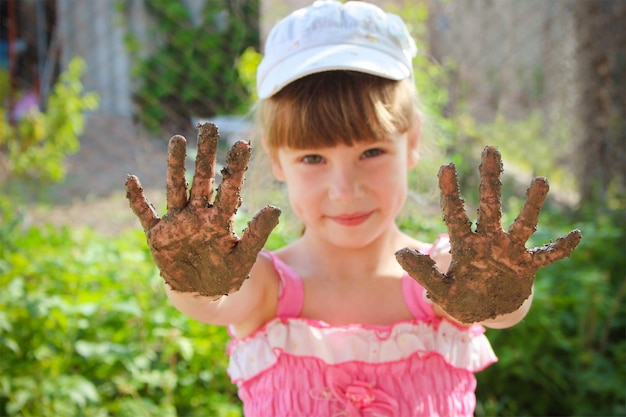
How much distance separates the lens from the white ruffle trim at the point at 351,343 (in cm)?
145

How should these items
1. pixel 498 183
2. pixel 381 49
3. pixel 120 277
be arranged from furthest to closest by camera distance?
1. pixel 120 277
2. pixel 381 49
3. pixel 498 183

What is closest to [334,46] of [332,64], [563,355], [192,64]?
[332,64]

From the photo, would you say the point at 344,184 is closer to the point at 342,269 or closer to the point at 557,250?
the point at 342,269

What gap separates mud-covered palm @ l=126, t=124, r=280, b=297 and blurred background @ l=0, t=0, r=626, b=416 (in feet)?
2.59

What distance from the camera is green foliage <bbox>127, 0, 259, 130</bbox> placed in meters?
3.82

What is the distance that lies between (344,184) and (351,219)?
0.26 feet

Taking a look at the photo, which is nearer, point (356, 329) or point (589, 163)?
point (356, 329)

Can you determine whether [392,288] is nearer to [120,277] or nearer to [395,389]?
[395,389]

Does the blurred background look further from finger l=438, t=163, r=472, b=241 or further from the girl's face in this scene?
finger l=438, t=163, r=472, b=241

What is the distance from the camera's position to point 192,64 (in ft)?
14.0

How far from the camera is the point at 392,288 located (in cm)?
156

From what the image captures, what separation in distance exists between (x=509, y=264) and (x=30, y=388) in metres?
1.53

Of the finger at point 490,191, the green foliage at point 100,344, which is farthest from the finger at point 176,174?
the green foliage at point 100,344

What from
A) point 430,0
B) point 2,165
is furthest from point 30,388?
point 430,0
